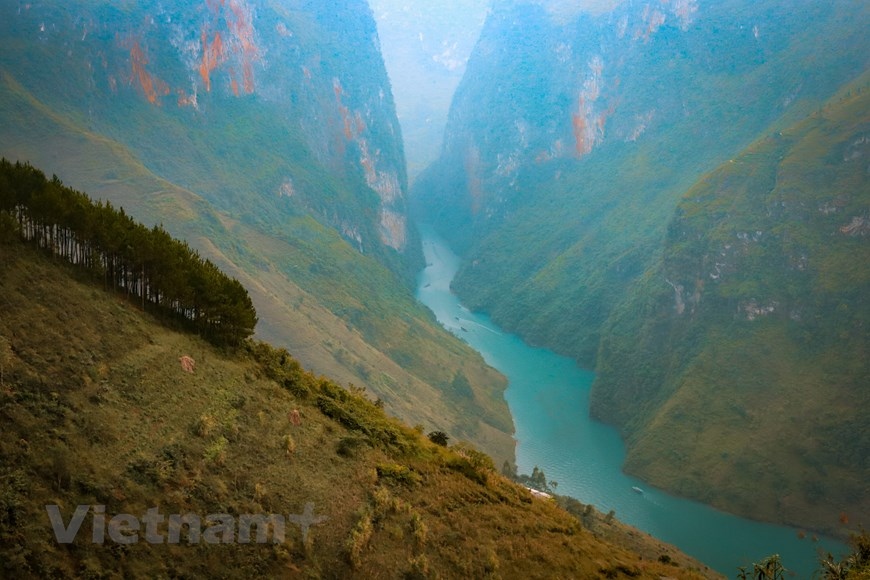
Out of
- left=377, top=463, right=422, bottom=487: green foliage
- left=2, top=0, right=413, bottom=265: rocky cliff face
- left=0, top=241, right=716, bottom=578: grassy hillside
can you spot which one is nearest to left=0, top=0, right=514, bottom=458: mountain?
left=2, top=0, right=413, bottom=265: rocky cliff face

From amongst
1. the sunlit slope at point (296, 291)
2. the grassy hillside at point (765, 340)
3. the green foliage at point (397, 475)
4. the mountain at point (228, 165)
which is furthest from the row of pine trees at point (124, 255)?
the grassy hillside at point (765, 340)

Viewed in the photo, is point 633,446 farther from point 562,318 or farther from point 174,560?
point 174,560

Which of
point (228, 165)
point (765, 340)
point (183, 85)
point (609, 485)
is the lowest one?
point (609, 485)

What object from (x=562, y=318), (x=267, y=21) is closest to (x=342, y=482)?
(x=562, y=318)

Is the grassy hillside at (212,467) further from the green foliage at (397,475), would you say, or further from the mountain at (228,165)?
the mountain at (228,165)

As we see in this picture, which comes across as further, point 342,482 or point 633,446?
point 633,446

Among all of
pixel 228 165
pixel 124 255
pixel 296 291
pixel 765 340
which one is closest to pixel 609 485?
pixel 765 340

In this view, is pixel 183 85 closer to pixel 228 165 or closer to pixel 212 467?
pixel 228 165
